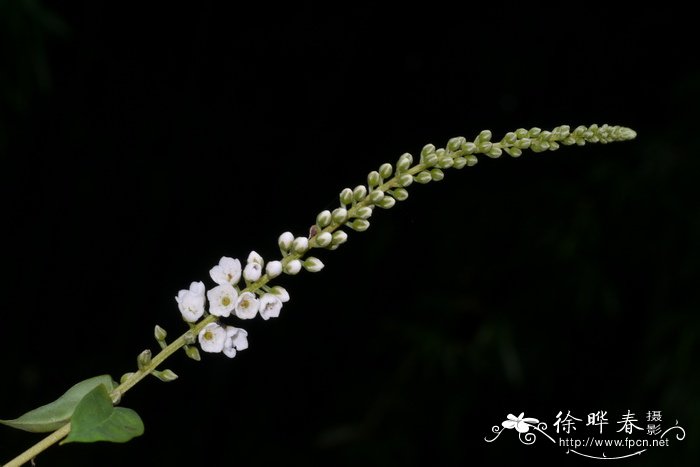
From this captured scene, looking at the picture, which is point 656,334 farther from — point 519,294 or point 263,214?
point 263,214

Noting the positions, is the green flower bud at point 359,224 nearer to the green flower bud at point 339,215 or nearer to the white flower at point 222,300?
the green flower bud at point 339,215

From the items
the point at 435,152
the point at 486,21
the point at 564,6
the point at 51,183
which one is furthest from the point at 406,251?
the point at 435,152

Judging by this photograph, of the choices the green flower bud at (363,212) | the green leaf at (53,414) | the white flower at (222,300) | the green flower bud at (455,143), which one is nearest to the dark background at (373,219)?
the green flower bud at (455,143)

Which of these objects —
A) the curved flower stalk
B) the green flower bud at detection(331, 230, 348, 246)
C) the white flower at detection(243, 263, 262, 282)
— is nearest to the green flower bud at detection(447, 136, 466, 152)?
the curved flower stalk

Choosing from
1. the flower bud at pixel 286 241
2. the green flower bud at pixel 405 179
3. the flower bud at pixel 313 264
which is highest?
the green flower bud at pixel 405 179

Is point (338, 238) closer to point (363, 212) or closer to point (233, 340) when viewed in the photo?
point (363, 212)

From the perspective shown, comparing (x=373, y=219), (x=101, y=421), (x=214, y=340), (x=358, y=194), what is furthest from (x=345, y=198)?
(x=373, y=219)

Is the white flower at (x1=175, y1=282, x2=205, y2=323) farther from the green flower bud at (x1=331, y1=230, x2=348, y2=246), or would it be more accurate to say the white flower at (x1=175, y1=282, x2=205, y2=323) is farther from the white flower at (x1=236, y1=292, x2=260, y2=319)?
the green flower bud at (x1=331, y1=230, x2=348, y2=246)
